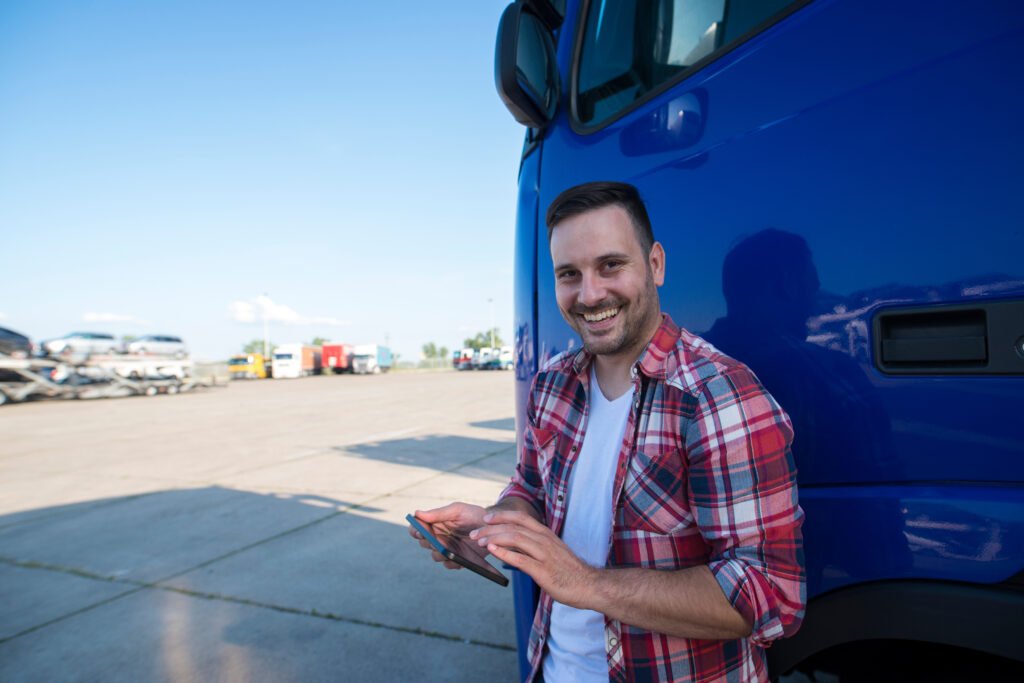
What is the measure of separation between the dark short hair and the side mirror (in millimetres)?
485

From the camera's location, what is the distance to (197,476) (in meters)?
5.96

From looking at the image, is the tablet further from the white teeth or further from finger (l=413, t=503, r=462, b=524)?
the white teeth

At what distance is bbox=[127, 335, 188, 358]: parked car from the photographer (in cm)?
2303

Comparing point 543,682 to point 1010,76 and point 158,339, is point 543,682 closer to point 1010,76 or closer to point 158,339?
point 1010,76

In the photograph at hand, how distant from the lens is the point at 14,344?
18328 mm

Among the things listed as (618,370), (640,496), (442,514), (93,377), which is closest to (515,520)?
(640,496)

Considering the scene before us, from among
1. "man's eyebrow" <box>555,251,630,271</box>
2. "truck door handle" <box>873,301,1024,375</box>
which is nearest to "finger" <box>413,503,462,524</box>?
"man's eyebrow" <box>555,251,630,271</box>

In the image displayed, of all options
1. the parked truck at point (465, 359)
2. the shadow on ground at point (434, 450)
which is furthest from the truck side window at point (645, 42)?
the parked truck at point (465, 359)

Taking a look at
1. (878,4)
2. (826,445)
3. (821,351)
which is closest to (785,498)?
(826,445)

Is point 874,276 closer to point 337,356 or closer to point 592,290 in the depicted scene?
point 592,290

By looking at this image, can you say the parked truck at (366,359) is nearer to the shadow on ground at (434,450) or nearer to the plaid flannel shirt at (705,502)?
the shadow on ground at (434,450)

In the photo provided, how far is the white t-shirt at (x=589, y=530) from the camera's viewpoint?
1.21m

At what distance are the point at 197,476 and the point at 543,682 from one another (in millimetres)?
5864

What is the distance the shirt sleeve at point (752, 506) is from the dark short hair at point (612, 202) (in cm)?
43
